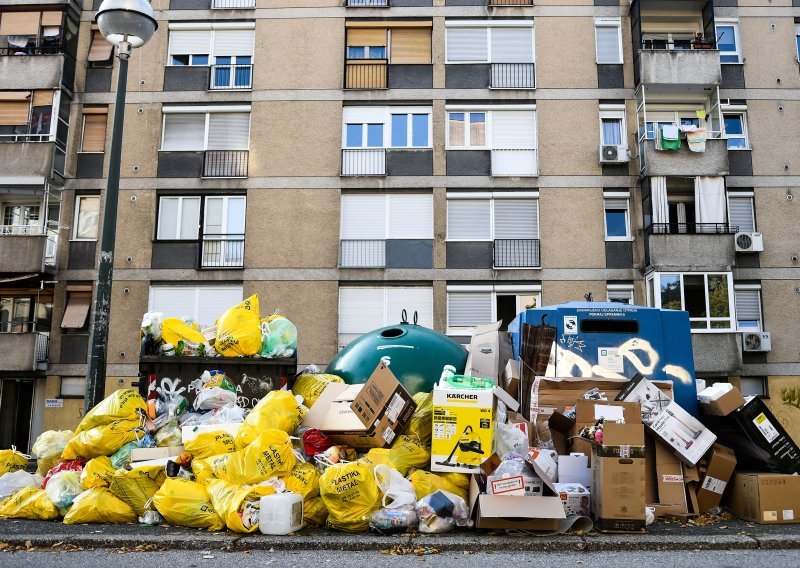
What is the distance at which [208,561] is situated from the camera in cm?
537

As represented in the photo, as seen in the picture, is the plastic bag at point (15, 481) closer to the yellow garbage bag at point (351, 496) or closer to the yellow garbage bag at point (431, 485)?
the yellow garbage bag at point (351, 496)

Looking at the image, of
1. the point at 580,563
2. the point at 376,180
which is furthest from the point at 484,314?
the point at 580,563

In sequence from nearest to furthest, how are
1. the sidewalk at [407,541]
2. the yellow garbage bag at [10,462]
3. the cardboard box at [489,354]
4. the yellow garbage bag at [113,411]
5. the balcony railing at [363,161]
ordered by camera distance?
the sidewalk at [407,541] < the yellow garbage bag at [113,411] < the yellow garbage bag at [10,462] < the cardboard box at [489,354] < the balcony railing at [363,161]

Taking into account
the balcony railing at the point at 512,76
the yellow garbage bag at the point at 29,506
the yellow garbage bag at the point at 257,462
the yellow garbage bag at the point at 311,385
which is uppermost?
the balcony railing at the point at 512,76

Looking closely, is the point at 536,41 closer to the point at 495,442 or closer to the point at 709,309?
the point at 709,309

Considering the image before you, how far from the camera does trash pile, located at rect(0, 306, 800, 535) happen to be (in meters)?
6.23

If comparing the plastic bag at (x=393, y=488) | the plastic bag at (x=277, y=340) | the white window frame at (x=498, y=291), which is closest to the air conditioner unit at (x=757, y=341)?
the white window frame at (x=498, y=291)

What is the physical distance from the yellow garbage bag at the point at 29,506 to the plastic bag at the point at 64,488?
6cm

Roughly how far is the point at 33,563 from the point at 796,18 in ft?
77.6

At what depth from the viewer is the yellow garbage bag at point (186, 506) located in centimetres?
645

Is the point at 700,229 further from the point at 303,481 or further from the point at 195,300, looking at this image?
the point at 303,481

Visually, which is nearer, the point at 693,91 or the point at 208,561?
the point at 208,561

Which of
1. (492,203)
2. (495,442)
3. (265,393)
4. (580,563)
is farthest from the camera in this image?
(492,203)

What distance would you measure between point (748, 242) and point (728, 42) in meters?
6.29
